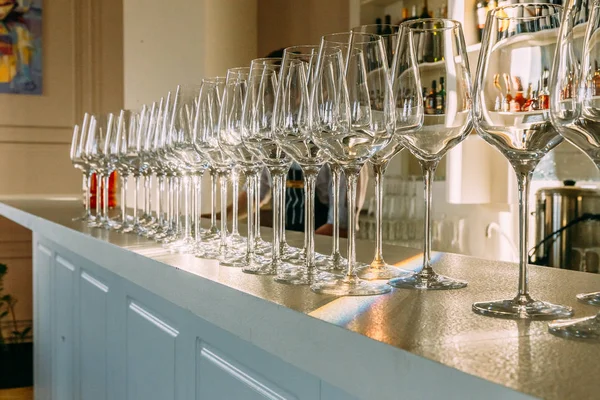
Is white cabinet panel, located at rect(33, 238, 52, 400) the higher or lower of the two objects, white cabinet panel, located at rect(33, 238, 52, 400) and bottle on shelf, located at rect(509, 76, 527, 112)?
the lower

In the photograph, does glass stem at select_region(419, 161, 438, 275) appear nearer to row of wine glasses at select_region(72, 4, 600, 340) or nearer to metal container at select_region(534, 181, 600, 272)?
row of wine glasses at select_region(72, 4, 600, 340)

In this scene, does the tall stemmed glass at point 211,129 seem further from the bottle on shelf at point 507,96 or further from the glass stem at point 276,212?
the bottle on shelf at point 507,96

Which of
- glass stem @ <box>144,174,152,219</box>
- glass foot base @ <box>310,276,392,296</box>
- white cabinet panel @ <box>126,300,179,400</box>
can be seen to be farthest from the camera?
glass stem @ <box>144,174,152,219</box>

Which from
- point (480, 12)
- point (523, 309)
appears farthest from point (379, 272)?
point (480, 12)

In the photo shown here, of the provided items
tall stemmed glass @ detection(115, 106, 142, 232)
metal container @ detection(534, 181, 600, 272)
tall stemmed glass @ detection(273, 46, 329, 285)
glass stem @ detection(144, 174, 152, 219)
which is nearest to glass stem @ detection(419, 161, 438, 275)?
tall stemmed glass @ detection(273, 46, 329, 285)

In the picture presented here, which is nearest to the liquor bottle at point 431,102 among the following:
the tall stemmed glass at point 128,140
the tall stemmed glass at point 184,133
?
the tall stemmed glass at point 184,133

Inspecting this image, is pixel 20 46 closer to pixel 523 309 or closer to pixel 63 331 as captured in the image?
pixel 63 331

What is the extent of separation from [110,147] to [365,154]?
1165 mm

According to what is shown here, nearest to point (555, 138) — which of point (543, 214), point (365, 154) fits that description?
point (365, 154)

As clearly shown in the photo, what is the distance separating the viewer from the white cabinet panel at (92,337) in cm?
168

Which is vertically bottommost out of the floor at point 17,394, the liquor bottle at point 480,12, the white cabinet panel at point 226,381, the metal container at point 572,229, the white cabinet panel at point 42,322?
→ the floor at point 17,394

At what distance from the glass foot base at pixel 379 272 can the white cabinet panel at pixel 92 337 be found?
37.5 inches

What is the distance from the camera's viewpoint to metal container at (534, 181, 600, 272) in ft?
6.93

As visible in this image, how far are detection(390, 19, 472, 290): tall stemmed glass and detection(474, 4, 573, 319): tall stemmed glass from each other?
0.10 m
